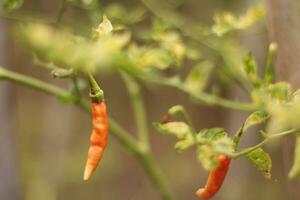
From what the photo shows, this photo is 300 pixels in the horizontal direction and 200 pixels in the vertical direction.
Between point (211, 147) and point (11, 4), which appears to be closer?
point (211, 147)

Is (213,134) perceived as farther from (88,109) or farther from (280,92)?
(88,109)

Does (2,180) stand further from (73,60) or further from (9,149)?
(73,60)

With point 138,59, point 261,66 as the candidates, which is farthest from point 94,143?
point 261,66

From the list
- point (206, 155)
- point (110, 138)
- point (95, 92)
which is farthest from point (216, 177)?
point (110, 138)

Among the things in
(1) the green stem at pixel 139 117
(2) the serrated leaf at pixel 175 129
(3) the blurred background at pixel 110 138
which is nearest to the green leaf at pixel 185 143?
(2) the serrated leaf at pixel 175 129

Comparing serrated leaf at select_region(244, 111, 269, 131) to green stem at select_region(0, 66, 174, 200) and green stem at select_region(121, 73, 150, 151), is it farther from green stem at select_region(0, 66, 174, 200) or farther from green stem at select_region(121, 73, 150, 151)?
green stem at select_region(121, 73, 150, 151)
